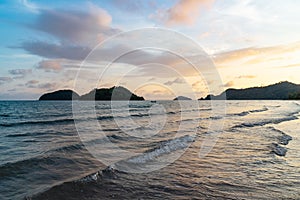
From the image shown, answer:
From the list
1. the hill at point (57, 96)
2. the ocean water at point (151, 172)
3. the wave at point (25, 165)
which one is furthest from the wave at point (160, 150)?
the hill at point (57, 96)

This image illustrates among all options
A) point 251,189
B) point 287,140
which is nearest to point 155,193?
point 251,189

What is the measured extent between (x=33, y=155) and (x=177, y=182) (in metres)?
8.05

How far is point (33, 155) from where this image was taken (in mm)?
12477

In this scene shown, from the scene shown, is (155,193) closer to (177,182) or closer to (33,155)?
(177,182)

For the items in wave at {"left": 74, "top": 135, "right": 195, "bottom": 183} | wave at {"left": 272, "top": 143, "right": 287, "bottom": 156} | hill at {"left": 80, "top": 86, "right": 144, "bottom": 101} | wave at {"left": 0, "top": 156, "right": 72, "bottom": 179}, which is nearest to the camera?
wave at {"left": 74, "top": 135, "right": 195, "bottom": 183}

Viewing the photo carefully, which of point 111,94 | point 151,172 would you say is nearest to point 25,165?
point 151,172

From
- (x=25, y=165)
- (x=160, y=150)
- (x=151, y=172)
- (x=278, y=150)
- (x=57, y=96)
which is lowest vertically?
(x=278, y=150)

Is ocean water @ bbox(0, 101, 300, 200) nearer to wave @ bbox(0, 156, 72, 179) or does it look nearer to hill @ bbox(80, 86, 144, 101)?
wave @ bbox(0, 156, 72, 179)

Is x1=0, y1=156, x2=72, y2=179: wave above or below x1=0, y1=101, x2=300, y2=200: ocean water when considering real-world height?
above

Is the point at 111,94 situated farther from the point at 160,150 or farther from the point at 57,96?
the point at 57,96

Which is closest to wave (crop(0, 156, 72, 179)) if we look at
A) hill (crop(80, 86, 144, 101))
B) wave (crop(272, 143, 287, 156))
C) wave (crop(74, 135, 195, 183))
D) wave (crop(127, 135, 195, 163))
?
wave (crop(74, 135, 195, 183))

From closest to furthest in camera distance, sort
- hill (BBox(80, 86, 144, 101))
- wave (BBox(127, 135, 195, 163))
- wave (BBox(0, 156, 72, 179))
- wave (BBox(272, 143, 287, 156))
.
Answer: wave (BBox(0, 156, 72, 179))
wave (BBox(127, 135, 195, 163))
wave (BBox(272, 143, 287, 156))
hill (BBox(80, 86, 144, 101))

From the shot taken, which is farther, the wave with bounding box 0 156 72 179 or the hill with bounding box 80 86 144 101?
the hill with bounding box 80 86 144 101

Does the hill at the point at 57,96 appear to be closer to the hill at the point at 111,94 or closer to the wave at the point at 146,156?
the hill at the point at 111,94
